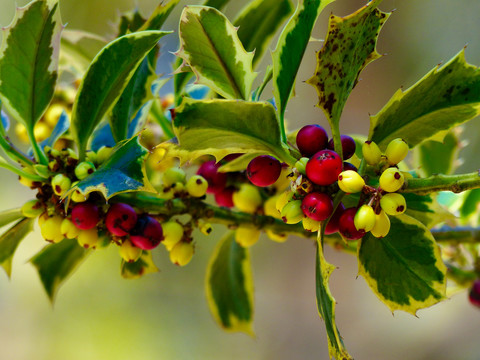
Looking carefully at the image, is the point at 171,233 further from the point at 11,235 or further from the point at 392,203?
the point at 392,203

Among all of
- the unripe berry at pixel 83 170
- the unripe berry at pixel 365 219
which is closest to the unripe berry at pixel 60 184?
the unripe berry at pixel 83 170

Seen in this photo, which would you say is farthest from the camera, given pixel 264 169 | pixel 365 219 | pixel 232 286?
pixel 232 286

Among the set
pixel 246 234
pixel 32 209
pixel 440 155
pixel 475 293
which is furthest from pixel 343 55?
pixel 475 293

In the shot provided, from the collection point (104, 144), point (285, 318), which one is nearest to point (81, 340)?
point (285, 318)

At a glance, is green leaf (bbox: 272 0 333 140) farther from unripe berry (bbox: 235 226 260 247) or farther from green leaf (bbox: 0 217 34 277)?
green leaf (bbox: 0 217 34 277)

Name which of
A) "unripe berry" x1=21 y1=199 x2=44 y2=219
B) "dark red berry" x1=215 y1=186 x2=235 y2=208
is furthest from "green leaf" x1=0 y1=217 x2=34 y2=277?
"dark red berry" x1=215 y1=186 x2=235 y2=208

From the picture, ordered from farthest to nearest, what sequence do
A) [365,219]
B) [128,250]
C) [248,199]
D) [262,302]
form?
1. [262,302]
2. [248,199]
3. [128,250]
4. [365,219]
